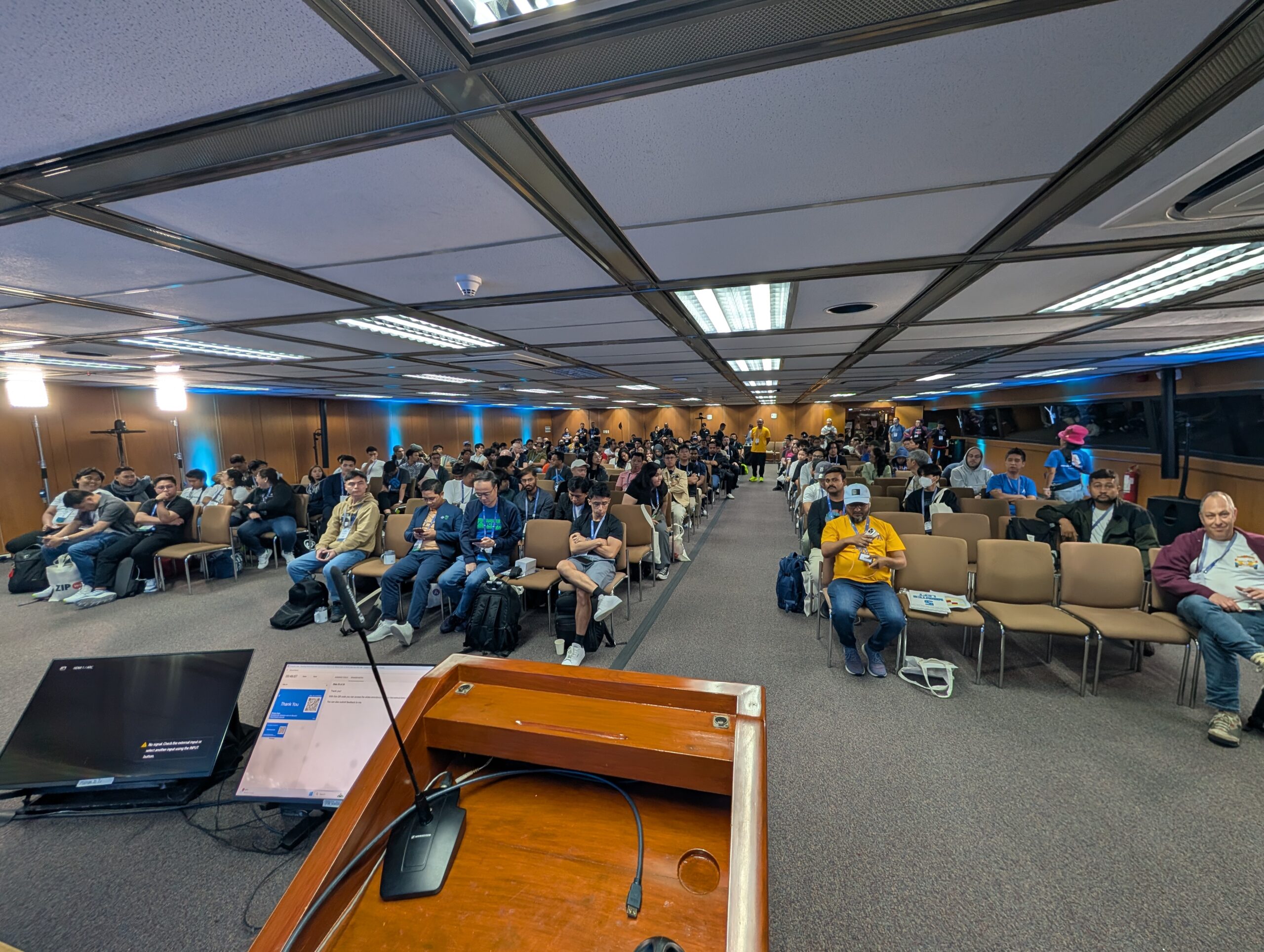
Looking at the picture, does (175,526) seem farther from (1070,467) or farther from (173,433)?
(1070,467)

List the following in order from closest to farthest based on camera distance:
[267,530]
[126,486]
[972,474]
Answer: [972,474] < [126,486] < [267,530]

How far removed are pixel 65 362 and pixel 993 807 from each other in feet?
31.3

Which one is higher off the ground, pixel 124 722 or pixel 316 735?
pixel 316 735

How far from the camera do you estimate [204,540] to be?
600 cm

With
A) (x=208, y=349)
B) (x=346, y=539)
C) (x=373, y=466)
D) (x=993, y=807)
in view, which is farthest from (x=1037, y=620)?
(x=373, y=466)

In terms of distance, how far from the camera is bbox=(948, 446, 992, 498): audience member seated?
5965 mm

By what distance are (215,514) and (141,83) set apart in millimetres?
6396

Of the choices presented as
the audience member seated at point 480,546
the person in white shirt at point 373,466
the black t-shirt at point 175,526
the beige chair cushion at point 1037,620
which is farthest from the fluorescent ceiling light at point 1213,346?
the black t-shirt at point 175,526

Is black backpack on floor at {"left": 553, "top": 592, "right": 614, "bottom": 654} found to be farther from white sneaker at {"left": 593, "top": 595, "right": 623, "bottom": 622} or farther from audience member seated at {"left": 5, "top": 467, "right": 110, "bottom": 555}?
audience member seated at {"left": 5, "top": 467, "right": 110, "bottom": 555}

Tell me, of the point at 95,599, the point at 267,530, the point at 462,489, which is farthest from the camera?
the point at 267,530

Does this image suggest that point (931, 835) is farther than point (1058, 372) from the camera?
No

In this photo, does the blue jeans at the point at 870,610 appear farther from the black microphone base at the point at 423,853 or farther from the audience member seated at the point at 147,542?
the audience member seated at the point at 147,542

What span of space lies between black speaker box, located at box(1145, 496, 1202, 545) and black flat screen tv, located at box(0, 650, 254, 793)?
10.1 meters

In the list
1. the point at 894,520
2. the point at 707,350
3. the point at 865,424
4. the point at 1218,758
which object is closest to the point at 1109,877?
the point at 1218,758
